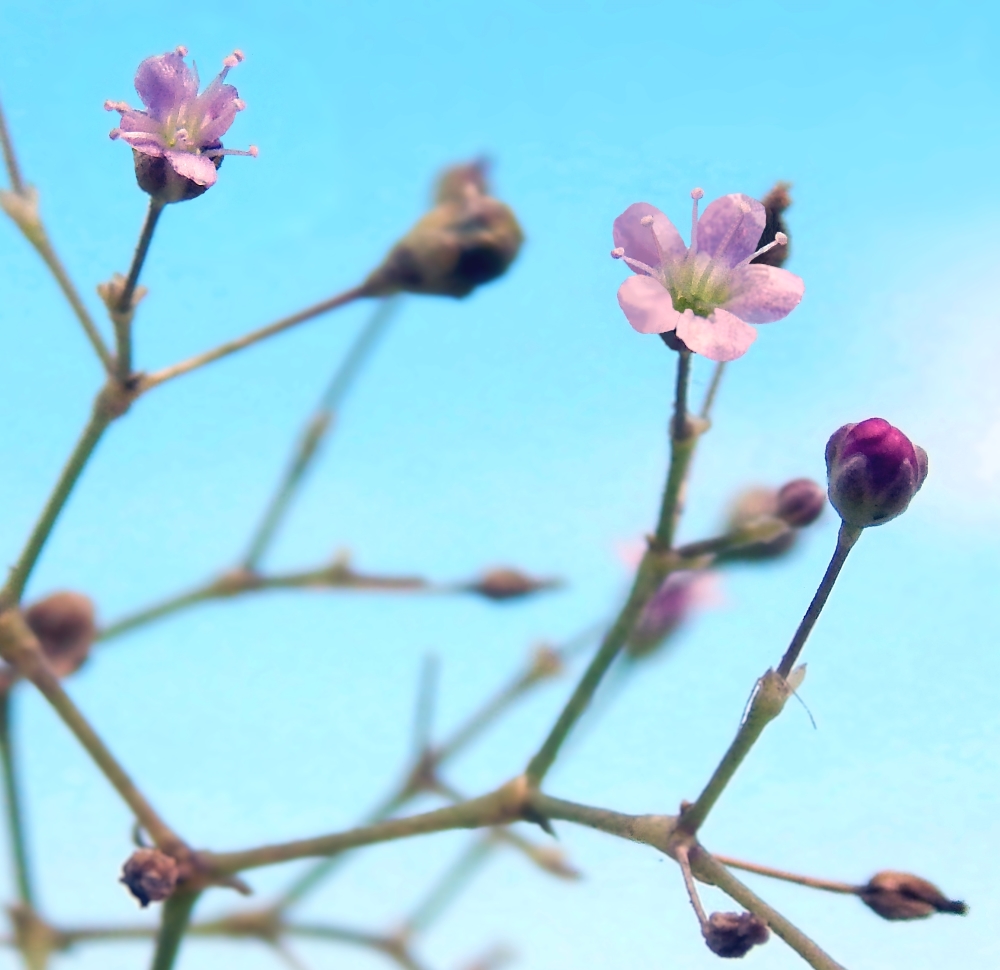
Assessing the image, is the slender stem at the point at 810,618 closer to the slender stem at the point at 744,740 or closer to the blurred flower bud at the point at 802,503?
the slender stem at the point at 744,740

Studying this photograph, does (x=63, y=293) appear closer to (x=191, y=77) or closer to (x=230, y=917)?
(x=191, y=77)

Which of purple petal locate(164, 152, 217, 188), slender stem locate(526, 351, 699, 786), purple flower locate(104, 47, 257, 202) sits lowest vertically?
slender stem locate(526, 351, 699, 786)

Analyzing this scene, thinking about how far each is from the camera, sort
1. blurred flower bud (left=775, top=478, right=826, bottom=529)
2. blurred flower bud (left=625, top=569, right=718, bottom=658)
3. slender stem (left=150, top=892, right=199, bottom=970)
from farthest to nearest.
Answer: blurred flower bud (left=625, top=569, right=718, bottom=658)
blurred flower bud (left=775, top=478, right=826, bottom=529)
slender stem (left=150, top=892, right=199, bottom=970)

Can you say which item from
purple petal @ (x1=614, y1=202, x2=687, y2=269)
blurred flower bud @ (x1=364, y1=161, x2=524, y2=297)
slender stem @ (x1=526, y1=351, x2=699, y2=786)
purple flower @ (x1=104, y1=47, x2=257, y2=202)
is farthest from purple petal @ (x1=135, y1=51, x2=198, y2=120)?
slender stem @ (x1=526, y1=351, x2=699, y2=786)

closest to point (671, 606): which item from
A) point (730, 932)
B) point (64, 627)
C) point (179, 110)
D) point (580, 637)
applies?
point (580, 637)

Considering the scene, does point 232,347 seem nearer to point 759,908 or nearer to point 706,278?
point 706,278

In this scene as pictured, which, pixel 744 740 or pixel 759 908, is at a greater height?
pixel 744 740

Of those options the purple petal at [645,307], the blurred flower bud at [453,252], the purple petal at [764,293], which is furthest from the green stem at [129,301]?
the purple petal at [764,293]

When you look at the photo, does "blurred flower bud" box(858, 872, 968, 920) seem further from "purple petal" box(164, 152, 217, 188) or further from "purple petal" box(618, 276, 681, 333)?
"purple petal" box(164, 152, 217, 188)

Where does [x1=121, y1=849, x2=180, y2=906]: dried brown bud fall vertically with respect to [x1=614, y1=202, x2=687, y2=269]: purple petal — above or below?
below
